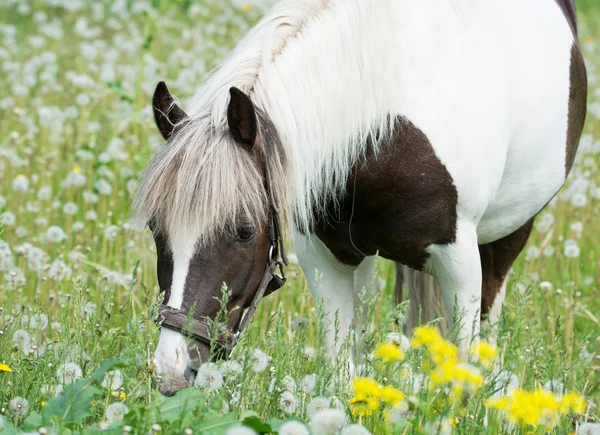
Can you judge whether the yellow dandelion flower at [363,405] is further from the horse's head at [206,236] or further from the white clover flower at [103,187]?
the white clover flower at [103,187]

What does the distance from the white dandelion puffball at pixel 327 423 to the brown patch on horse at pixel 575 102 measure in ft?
7.49

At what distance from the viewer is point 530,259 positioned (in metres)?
5.45

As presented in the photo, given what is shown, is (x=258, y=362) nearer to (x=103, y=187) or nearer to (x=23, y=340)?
(x=23, y=340)

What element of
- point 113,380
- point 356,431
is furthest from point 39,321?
point 356,431

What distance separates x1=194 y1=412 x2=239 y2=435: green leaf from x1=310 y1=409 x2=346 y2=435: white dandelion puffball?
0.76 feet

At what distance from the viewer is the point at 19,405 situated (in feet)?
9.44

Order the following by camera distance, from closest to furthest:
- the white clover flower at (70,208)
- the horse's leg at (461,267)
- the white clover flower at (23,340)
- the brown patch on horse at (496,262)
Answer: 1. the white clover flower at (23,340)
2. the horse's leg at (461,267)
3. the brown patch on horse at (496,262)
4. the white clover flower at (70,208)

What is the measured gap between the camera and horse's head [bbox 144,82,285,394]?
9.23ft

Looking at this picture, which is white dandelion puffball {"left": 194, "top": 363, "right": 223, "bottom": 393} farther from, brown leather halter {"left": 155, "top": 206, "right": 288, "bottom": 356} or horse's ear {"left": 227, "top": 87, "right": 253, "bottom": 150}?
horse's ear {"left": 227, "top": 87, "right": 253, "bottom": 150}

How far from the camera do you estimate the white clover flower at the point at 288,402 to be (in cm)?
288

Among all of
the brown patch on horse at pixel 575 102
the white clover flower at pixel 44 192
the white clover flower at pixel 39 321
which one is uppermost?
the brown patch on horse at pixel 575 102

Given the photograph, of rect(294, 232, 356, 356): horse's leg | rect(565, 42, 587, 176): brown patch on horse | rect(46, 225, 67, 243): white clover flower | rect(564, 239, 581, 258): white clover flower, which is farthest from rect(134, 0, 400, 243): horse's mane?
rect(564, 239, 581, 258): white clover flower

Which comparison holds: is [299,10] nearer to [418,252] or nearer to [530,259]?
[418,252]

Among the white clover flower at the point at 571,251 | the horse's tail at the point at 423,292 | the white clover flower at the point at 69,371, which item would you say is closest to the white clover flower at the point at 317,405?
the white clover flower at the point at 69,371
